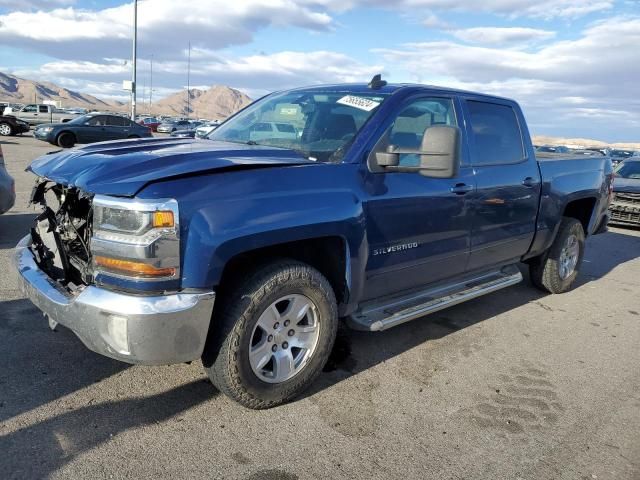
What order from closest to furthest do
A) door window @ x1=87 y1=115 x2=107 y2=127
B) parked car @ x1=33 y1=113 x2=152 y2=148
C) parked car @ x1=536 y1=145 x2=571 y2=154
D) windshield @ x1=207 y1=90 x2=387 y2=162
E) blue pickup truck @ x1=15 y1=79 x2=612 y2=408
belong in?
blue pickup truck @ x1=15 y1=79 x2=612 y2=408 < windshield @ x1=207 y1=90 x2=387 y2=162 < parked car @ x1=536 y1=145 x2=571 y2=154 < parked car @ x1=33 y1=113 x2=152 y2=148 < door window @ x1=87 y1=115 x2=107 y2=127

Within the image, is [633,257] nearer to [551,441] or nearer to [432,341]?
[432,341]

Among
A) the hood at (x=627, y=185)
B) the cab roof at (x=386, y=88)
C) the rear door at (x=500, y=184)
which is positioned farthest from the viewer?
the hood at (x=627, y=185)

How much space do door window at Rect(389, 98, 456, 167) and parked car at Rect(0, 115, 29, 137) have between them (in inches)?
1114

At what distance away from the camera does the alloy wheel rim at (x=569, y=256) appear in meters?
5.91

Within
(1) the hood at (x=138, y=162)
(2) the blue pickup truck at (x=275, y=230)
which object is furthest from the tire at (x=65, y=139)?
(1) the hood at (x=138, y=162)

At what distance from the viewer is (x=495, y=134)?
4730 mm

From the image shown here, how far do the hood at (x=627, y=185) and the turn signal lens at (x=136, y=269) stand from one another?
35.9ft

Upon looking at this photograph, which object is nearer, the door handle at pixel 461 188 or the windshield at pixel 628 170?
the door handle at pixel 461 188

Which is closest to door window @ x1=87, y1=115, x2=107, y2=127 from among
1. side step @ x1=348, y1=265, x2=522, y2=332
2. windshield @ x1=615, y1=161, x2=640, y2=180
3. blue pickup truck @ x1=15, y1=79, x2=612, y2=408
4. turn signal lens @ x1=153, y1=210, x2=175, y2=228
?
windshield @ x1=615, y1=161, x2=640, y2=180

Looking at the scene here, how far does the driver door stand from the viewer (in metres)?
3.52

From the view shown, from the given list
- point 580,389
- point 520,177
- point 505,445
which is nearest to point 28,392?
point 505,445

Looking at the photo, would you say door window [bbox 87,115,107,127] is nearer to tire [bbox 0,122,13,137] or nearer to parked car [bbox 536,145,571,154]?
tire [bbox 0,122,13,137]

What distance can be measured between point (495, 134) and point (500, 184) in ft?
1.65

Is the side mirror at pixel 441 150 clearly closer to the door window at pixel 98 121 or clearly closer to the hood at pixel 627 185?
the hood at pixel 627 185
